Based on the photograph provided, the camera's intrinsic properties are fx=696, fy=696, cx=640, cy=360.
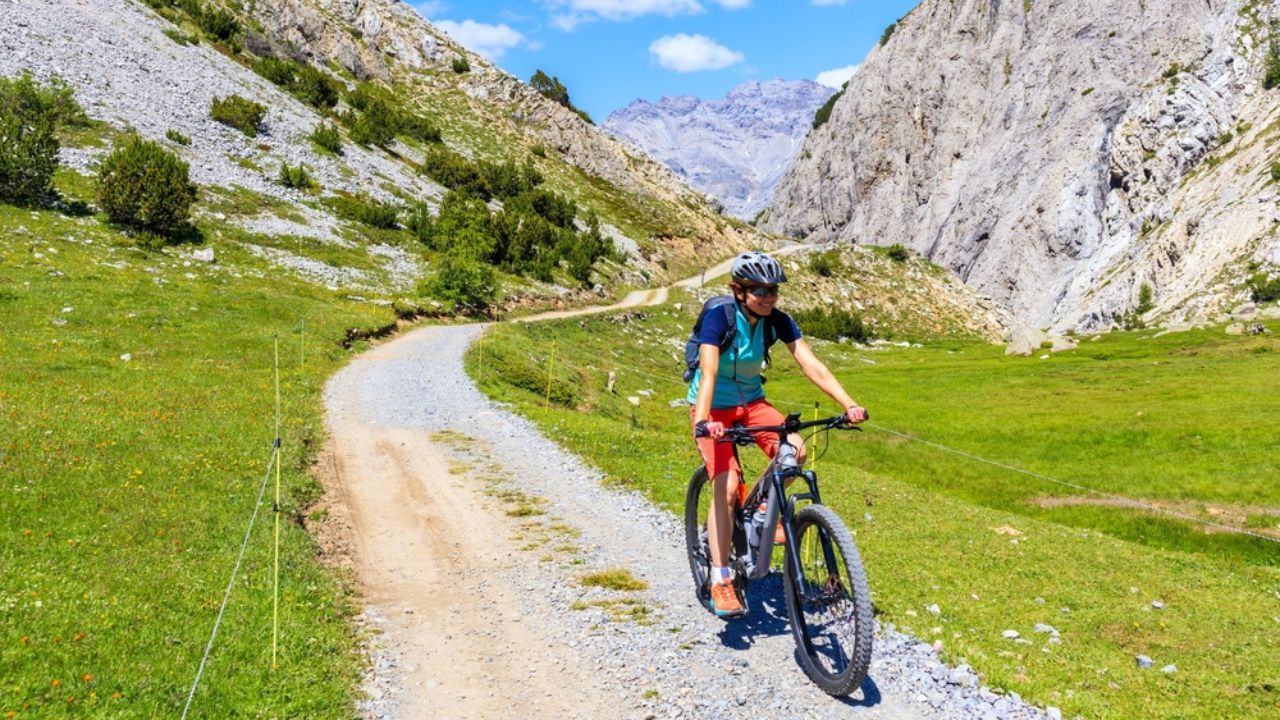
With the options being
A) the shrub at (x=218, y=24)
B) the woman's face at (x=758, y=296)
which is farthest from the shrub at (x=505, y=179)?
the woman's face at (x=758, y=296)

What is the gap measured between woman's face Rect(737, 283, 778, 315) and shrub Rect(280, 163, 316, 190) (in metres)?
65.5

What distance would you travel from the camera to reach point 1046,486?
98.1 feet

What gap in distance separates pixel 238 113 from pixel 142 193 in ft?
92.1

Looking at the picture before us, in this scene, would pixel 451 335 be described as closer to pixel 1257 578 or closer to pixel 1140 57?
pixel 1257 578

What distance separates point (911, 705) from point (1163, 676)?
13.8 feet

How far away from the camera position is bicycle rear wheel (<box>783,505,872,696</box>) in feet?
23.1

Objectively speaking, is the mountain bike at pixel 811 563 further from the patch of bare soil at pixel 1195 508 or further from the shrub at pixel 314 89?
the shrub at pixel 314 89

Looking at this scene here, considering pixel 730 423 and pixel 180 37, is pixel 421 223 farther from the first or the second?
pixel 730 423

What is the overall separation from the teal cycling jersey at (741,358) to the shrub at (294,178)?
65226 millimetres

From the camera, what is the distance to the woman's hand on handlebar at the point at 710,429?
7797mm

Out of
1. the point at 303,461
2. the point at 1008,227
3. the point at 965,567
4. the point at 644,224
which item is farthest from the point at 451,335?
the point at 1008,227

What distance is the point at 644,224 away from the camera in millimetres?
110188

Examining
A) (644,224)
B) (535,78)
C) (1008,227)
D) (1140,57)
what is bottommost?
(644,224)

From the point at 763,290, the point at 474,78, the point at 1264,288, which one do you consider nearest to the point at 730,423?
the point at 763,290
